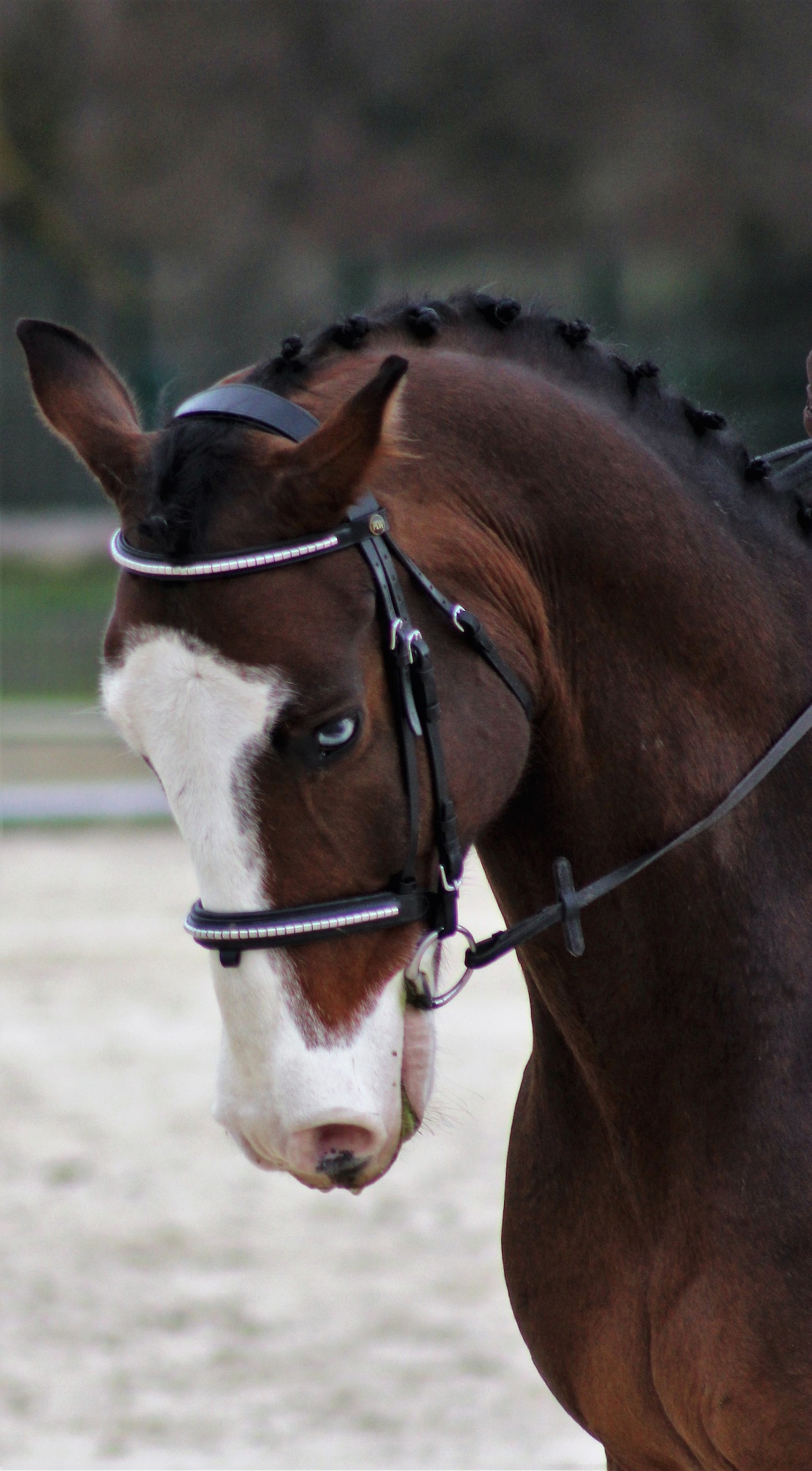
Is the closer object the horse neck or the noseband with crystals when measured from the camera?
the noseband with crystals

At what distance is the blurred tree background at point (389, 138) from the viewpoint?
1884cm

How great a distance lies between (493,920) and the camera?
7.06 meters

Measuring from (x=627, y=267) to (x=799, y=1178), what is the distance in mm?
14292

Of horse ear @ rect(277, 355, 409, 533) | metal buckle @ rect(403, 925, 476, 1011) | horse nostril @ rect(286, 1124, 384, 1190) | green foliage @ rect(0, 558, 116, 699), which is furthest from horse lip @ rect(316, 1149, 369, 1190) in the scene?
green foliage @ rect(0, 558, 116, 699)

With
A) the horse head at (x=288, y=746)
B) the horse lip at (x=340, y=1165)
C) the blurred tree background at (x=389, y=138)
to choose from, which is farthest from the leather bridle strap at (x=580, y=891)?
the blurred tree background at (x=389, y=138)

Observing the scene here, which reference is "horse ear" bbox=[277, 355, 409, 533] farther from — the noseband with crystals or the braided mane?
the braided mane

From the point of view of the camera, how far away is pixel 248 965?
1.59 metres

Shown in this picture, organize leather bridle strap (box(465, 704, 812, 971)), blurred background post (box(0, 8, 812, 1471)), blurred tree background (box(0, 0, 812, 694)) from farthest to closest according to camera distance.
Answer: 1. blurred tree background (box(0, 0, 812, 694))
2. blurred background post (box(0, 8, 812, 1471))
3. leather bridle strap (box(465, 704, 812, 971))

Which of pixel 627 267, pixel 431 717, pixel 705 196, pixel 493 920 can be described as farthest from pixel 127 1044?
pixel 705 196

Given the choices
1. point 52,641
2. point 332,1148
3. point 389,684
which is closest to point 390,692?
point 389,684

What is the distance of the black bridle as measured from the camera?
1.58 metres

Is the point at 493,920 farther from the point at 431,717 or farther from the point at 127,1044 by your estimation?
the point at 431,717

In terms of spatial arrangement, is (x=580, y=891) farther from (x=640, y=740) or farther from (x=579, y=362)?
(x=579, y=362)

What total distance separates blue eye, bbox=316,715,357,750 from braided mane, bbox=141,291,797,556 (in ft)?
1.42
